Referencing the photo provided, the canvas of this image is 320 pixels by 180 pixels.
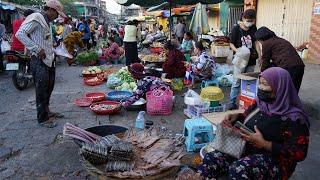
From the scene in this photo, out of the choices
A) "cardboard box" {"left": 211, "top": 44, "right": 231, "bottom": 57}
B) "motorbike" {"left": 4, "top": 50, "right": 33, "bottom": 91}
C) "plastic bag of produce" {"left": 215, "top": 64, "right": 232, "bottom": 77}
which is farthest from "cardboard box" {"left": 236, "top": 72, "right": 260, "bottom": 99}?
"cardboard box" {"left": 211, "top": 44, "right": 231, "bottom": 57}

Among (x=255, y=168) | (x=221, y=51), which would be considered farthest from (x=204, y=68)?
(x=221, y=51)

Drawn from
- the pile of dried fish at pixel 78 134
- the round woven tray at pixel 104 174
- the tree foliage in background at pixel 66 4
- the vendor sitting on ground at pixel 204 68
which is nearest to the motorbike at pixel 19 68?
the vendor sitting on ground at pixel 204 68

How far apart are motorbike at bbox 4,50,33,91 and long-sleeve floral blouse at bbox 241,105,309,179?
23.7 feet

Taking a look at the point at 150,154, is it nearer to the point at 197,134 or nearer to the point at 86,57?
the point at 197,134

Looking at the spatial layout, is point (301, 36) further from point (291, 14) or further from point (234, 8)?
point (234, 8)

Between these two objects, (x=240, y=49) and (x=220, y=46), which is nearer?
(x=240, y=49)

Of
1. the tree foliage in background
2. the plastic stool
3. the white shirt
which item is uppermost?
the tree foliage in background

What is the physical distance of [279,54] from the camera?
4.81m

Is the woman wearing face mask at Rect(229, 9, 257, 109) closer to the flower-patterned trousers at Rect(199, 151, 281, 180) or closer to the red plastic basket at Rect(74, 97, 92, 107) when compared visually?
the red plastic basket at Rect(74, 97, 92, 107)

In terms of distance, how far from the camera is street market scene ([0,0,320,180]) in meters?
2.78

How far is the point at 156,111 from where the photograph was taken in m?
6.24

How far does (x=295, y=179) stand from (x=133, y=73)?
17.9ft

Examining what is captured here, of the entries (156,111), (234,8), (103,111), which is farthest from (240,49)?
(234,8)

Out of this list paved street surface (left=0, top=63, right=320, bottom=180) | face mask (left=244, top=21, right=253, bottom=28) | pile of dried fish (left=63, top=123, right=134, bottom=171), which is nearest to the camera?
pile of dried fish (left=63, top=123, right=134, bottom=171)
